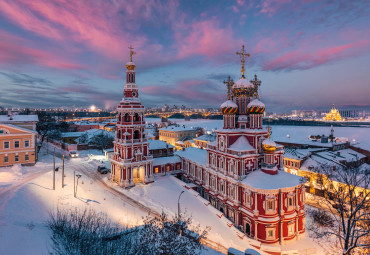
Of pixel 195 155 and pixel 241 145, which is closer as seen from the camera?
pixel 241 145

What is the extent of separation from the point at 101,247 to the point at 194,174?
3033 cm

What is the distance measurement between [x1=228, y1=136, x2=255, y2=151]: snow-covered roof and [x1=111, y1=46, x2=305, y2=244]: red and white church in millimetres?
134

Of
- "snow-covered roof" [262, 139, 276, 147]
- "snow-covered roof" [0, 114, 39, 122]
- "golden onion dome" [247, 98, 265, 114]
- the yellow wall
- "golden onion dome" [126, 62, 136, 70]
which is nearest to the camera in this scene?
"snow-covered roof" [262, 139, 276, 147]

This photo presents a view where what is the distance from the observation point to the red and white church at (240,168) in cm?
2508

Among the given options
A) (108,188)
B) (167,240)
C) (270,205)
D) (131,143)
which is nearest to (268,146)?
(270,205)

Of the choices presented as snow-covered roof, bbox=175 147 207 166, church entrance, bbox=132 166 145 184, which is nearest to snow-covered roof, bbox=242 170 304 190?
snow-covered roof, bbox=175 147 207 166

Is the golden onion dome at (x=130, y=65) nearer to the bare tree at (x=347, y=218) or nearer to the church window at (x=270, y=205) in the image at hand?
the church window at (x=270, y=205)

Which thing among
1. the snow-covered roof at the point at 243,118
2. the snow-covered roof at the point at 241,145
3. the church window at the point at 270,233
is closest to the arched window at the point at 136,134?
the snow-covered roof at the point at 241,145

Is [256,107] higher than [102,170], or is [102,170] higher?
[256,107]

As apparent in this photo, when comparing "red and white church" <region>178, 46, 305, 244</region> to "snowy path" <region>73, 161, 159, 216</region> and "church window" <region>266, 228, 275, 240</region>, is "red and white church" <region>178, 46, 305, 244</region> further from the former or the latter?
"snowy path" <region>73, 161, 159, 216</region>

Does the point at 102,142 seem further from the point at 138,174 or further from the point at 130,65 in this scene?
the point at 130,65

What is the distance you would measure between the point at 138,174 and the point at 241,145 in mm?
19425

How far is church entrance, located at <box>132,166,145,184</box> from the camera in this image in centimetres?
3663

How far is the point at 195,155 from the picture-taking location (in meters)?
41.6
